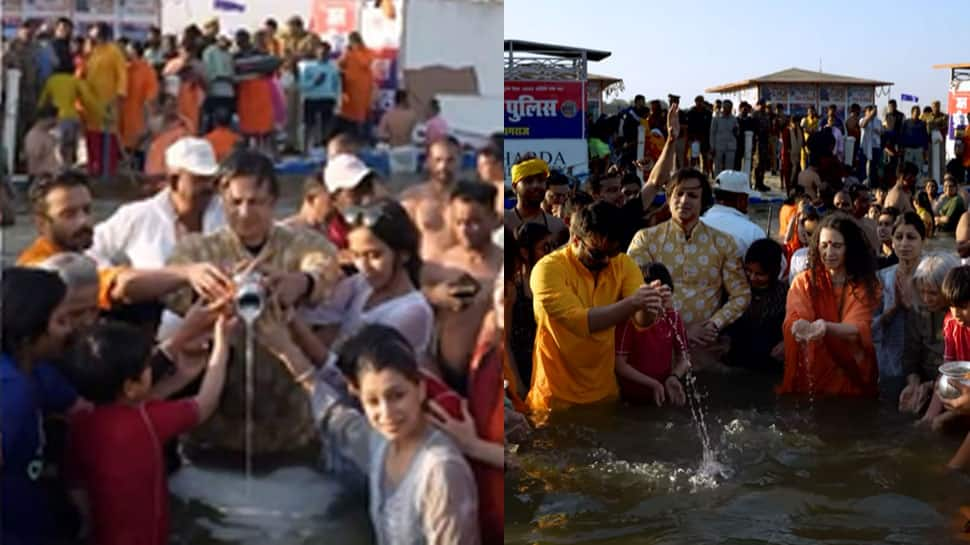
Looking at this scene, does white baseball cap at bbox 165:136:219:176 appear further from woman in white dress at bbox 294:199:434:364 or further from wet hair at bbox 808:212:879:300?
wet hair at bbox 808:212:879:300

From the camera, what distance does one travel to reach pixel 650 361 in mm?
4820

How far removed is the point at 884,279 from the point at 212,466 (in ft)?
12.4

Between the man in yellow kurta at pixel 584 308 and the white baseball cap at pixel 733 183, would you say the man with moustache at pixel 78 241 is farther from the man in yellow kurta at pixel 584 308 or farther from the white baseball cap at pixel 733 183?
the white baseball cap at pixel 733 183

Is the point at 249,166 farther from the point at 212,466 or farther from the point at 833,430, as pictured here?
the point at 833,430

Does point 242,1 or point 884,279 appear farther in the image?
point 884,279

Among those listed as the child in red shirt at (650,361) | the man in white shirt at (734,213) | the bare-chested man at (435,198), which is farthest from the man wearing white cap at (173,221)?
the man in white shirt at (734,213)

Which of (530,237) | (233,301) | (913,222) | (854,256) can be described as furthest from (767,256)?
(233,301)

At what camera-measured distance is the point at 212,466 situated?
6.78 feet

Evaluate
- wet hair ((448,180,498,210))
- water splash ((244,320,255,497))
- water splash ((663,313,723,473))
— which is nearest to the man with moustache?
water splash ((244,320,255,497))

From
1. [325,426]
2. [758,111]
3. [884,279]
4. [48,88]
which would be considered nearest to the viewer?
[48,88]

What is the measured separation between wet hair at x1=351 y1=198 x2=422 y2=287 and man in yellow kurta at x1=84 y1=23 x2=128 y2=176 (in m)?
0.46

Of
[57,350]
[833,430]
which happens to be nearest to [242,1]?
[57,350]

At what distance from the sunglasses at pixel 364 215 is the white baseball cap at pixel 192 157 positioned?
0.24 meters

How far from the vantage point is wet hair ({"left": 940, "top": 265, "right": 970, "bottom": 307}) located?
421cm
